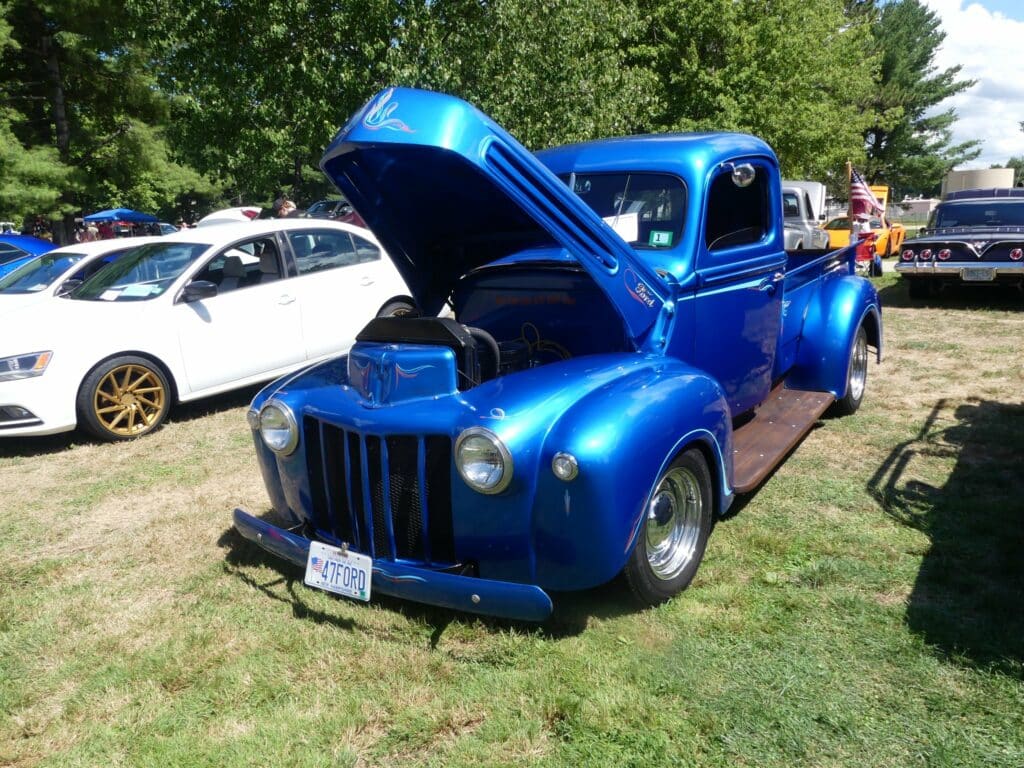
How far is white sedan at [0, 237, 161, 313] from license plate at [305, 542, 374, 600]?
20.7ft

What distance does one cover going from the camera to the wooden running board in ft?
13.7

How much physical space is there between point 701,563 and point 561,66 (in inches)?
390

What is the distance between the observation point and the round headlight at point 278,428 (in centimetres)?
362

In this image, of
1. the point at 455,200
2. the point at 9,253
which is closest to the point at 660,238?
the point at 455,200

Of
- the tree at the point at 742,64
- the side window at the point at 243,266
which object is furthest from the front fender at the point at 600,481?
the tree at the point at 742,64

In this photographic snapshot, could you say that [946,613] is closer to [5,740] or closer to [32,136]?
[5,740]

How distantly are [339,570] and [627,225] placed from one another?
235 centimetres

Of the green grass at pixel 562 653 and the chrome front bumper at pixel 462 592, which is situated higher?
the chrome front bumper at pixel 462 592

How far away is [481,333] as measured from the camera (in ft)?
12.6

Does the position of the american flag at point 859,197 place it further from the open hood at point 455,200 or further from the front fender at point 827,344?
the open hood at point 455,200

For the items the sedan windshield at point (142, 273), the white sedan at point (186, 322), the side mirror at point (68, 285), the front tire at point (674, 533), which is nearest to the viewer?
the front tire at point (674, 533)

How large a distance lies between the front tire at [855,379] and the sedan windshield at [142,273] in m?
5.56

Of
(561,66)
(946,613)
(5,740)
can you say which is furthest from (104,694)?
(561,66)

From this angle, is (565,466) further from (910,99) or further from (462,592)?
(910,99)
